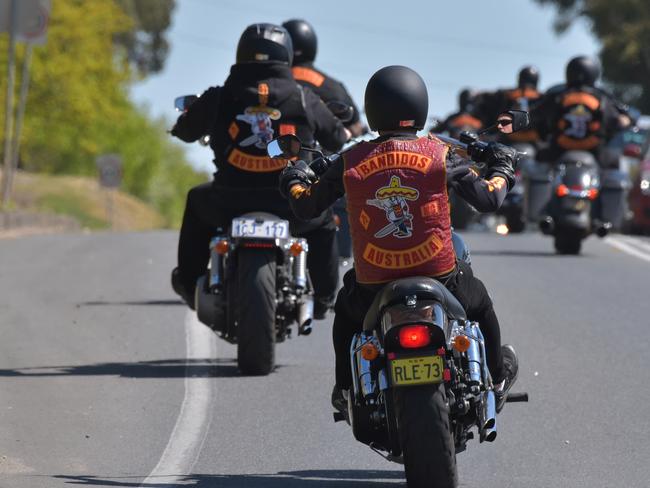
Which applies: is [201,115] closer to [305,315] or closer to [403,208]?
[305,315]

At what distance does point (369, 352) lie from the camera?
7.15 meters

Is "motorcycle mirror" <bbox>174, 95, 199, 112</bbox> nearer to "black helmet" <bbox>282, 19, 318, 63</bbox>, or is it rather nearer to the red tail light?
"black helmet" <bbox>282, 19, 318, 63</bbox>

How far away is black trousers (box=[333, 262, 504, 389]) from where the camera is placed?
7543 mm

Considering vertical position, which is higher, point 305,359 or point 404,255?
point 404,255

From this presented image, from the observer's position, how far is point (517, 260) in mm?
19812

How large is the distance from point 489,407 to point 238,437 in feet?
6.69

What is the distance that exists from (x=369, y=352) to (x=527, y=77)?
18.3 meters

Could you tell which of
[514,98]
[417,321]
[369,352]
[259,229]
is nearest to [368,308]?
[369,352]

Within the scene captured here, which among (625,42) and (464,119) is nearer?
(464,119)

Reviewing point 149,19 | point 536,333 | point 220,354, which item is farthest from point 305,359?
point 149,19

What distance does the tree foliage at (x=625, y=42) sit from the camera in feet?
211

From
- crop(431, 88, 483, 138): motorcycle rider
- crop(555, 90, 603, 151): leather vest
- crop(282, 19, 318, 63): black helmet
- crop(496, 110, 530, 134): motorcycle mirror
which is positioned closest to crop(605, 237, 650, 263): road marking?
crop(555, 90, 603, 151): leather vest

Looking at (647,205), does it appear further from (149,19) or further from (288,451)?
(149,19)

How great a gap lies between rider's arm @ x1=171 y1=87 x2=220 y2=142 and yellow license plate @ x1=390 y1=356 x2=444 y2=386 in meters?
4.45
